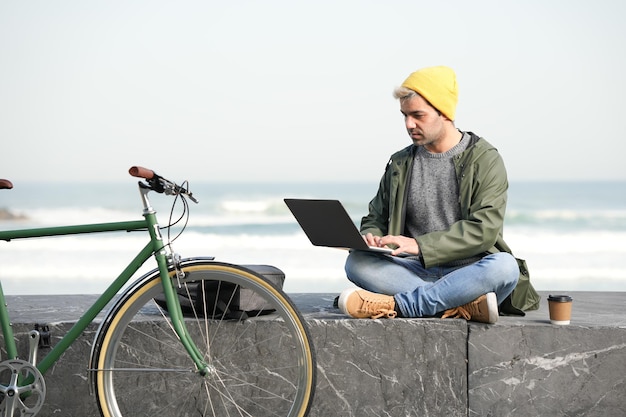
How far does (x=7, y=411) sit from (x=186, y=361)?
2.47ft

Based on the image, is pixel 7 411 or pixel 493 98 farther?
pixel 493 98

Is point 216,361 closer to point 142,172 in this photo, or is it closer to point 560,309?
point 142,172

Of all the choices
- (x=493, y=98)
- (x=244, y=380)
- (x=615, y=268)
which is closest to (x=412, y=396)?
(x=244, y=380)

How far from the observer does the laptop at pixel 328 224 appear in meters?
3.13

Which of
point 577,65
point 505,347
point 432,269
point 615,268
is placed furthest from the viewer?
point 577,65

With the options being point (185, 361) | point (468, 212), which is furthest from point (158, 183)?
point (468, 212)

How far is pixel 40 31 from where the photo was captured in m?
23.3

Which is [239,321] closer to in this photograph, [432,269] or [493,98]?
[432,269]

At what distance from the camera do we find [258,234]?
17281 mm

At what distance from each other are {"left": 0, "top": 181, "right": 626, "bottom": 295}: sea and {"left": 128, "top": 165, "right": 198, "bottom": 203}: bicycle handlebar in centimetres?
531

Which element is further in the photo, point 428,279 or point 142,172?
point 428,279

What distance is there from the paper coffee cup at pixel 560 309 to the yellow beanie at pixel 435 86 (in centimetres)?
77

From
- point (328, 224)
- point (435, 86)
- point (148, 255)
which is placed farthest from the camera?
point (435, 86)

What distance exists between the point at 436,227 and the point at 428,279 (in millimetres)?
196
